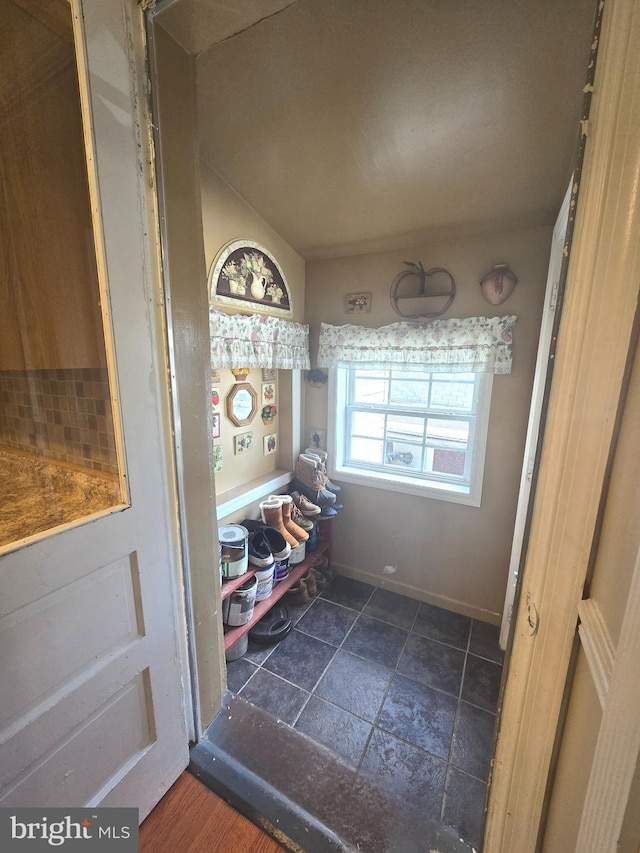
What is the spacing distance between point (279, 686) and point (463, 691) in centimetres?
90

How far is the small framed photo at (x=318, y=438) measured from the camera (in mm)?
2334

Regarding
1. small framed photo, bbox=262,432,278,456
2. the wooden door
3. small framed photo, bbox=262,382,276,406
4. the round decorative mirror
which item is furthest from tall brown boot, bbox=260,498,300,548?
the wooden door

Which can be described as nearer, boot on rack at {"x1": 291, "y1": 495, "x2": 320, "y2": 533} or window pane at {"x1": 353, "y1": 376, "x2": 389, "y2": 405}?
boot on rack at {"x1": 291, "y1": 495, "x2": 320, "y2": 533}

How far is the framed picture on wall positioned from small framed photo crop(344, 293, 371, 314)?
0.37 meters

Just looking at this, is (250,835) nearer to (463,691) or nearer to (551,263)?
(463,691)

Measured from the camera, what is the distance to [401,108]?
3.62 feet

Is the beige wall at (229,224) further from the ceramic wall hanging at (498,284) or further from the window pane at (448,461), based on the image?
the window pane at (448,461)

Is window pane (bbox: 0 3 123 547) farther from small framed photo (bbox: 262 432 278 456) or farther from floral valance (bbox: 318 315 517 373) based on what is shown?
floral valance (bbox: 318 315 517 373)

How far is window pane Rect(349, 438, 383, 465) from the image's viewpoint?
7.61ft

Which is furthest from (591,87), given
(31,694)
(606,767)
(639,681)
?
(31,694)

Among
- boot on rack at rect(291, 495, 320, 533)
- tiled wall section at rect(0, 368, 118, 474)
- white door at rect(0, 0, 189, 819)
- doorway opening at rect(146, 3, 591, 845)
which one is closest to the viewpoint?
white door at rect(0, 0, 189, 819)

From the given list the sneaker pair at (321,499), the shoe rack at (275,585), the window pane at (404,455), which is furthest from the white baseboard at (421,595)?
the window pane at (404,455)

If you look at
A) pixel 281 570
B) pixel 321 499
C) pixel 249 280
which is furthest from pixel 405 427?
pixel 249 280

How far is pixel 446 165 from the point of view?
51.7 inches
